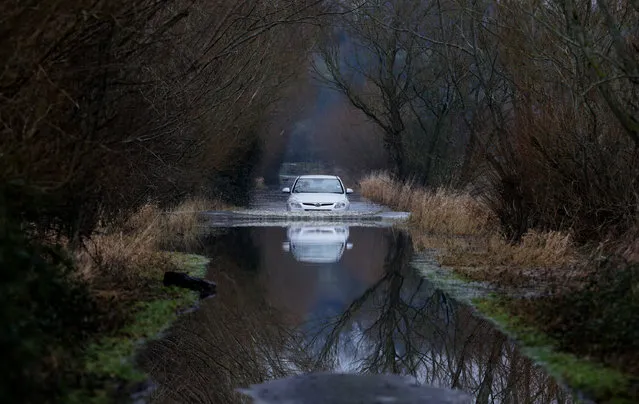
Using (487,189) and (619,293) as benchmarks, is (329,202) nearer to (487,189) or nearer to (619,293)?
(487,189)

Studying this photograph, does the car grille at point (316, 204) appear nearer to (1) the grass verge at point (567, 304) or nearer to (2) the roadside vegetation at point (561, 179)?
(2) the roadside vegetation at point (561, 179)

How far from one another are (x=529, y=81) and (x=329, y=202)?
14483 mm

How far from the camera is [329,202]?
106 ft

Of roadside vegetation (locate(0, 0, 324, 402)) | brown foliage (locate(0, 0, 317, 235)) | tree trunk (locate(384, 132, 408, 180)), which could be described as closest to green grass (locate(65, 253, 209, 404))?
roadside vegetation (locate(0, 0, 324, 402))

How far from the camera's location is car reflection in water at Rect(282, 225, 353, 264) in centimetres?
1973

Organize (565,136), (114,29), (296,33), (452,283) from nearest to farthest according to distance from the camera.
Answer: (114,29), (452,283), (565,136), (296,33)

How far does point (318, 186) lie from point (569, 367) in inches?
984

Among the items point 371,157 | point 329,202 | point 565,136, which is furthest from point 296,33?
point 371,157

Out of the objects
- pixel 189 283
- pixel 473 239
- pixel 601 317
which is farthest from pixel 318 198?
pixel 601 317

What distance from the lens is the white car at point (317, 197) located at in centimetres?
3228

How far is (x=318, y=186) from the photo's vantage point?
33.4 m

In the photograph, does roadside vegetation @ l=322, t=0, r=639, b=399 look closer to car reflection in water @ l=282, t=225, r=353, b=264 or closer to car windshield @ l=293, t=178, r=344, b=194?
car reflection in water @ l=282, t=225, r=353, b=264

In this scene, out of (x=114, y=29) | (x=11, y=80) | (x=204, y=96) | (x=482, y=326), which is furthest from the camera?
(x=204, y=96)

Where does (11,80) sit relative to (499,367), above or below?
above
